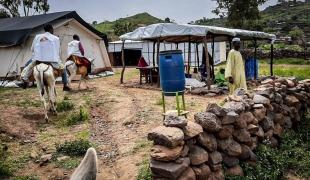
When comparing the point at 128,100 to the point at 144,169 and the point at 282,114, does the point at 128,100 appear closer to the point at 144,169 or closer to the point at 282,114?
the point at 282,114

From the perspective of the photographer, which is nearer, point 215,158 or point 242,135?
point 215,158

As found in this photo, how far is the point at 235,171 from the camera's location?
6.64m

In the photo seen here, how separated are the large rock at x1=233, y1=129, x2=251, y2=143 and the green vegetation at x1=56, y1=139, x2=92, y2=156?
2.52 metres

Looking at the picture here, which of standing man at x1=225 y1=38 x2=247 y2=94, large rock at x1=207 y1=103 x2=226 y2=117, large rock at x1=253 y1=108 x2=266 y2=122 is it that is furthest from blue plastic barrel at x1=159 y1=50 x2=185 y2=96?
large rock at x1=253 y1=108 x2=266 y2=122

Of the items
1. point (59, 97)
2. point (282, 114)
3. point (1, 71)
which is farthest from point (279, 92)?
point (1, 71)

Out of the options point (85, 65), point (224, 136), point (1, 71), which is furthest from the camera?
point (1, 71)

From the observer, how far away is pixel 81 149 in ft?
21.6

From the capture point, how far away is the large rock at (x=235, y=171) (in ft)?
21.4

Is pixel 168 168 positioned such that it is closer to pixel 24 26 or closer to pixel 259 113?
pixel 259 113

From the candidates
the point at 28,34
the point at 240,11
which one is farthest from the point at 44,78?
the point at 240,11

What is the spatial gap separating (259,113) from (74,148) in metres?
3.69

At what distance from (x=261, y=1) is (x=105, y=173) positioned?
1278 inches

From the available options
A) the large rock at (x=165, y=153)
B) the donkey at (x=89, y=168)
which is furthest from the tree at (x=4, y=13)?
the donkey at (x=89, y=168)

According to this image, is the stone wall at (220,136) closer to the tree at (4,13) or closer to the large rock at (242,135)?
the large rock at (242,135)
